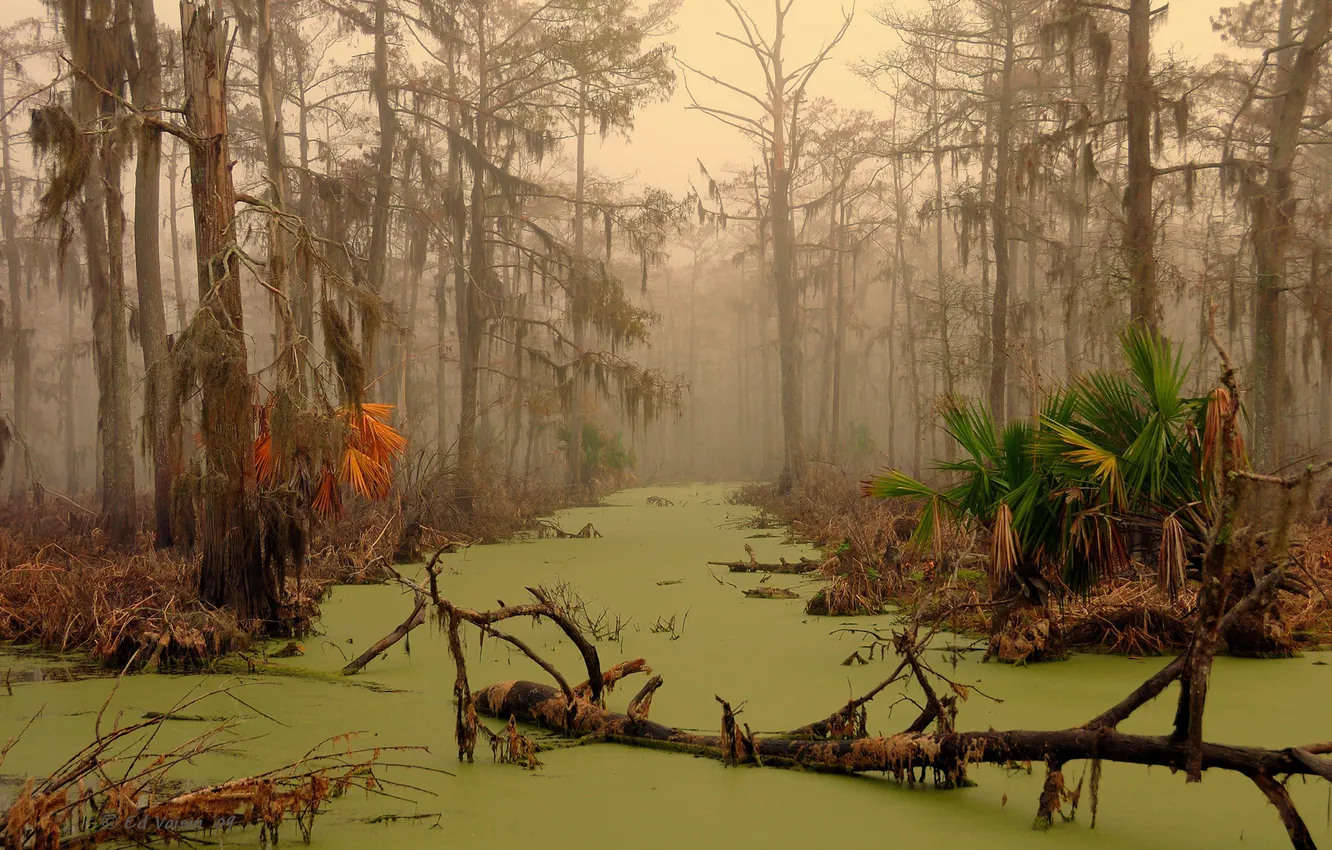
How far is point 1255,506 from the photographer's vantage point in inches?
113

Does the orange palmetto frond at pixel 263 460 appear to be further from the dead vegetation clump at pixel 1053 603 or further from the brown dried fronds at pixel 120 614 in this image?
the dead vegetation clump at pixel 1053 603

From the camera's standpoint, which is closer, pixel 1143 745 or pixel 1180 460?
pixel 1143 745

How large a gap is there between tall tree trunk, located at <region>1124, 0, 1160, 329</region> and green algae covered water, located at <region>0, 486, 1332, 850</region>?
220 inches

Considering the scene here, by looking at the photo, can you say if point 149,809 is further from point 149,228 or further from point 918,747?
point 149,228

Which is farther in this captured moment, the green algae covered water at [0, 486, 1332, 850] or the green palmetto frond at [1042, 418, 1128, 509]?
the green palmetto frond at [1042, 418, 1128, 509]

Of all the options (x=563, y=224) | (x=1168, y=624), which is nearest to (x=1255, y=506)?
(x=1168, y=624)

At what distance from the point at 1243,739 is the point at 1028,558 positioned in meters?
1.48

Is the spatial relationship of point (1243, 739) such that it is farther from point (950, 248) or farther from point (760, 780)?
point (950, 248)

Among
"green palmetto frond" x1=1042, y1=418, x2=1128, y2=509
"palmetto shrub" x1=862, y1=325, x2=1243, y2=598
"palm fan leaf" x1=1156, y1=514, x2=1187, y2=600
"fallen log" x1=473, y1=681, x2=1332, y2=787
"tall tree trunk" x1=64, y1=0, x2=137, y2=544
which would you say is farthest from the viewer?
"tall tree trunk" x1=64, y1=0, x2=137, y2=544

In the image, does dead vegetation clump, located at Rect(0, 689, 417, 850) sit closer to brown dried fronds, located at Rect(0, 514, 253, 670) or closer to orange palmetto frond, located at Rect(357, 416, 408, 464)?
brown dried fronds, located at Rect(0, 514, 253, 670)

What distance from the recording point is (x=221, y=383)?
591 cm

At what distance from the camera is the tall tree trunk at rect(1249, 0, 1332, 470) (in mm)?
11312

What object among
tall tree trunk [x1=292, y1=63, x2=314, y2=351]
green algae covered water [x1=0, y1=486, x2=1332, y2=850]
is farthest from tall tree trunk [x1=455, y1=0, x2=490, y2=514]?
green algae covered water [x1=0, y1=486, x2=1332, y2=850]

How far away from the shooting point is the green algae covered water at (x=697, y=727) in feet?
10.2
